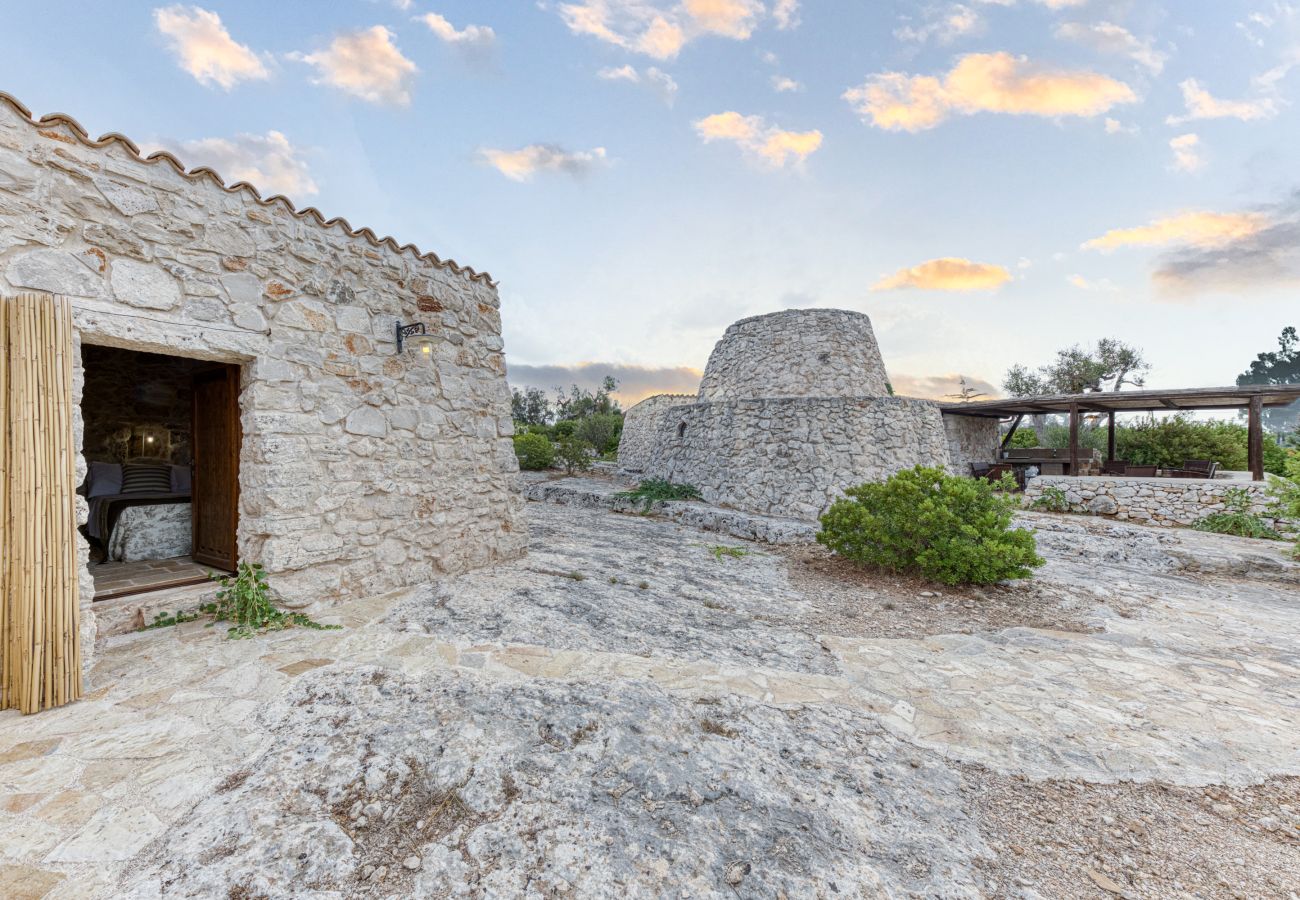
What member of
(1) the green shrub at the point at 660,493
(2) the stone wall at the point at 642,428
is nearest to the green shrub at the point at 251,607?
(1) the green shrub at the point at 660,493

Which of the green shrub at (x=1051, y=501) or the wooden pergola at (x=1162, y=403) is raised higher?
the wooden pergola at (x=1162, y=403)

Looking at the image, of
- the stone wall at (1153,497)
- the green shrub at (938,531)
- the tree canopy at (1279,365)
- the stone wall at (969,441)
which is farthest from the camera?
the tree canopy at (1279,365)


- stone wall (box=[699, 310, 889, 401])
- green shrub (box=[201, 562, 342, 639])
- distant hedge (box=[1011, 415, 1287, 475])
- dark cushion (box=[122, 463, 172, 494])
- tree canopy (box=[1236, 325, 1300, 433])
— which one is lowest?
green shrub (box=[201, 562, 342, 639])

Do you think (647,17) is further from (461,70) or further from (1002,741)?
(1002,741)

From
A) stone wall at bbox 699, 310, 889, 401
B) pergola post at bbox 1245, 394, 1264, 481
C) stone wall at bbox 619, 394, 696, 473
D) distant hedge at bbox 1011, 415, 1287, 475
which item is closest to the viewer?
pergola post at bbox 1245, 394, 1264, 481

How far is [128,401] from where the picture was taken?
24.7ft

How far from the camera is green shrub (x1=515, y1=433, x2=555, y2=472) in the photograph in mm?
16859

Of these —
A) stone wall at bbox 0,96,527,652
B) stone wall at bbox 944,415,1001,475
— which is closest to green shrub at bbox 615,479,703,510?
stone wall at bbox 0,96,527,652

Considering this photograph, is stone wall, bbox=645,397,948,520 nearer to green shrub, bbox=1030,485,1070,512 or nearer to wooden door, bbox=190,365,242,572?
green shrub, bbox=1030,485,1070,512

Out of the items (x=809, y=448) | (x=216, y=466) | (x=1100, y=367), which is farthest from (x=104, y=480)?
(x=1100, y=367)

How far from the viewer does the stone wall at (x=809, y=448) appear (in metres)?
10.2

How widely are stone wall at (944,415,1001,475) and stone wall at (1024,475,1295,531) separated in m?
3.91

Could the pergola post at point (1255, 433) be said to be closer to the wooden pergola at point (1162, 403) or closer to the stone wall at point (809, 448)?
the wooden pergola at point (1162, 403)

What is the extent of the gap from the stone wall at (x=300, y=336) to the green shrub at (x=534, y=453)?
37.5ft
